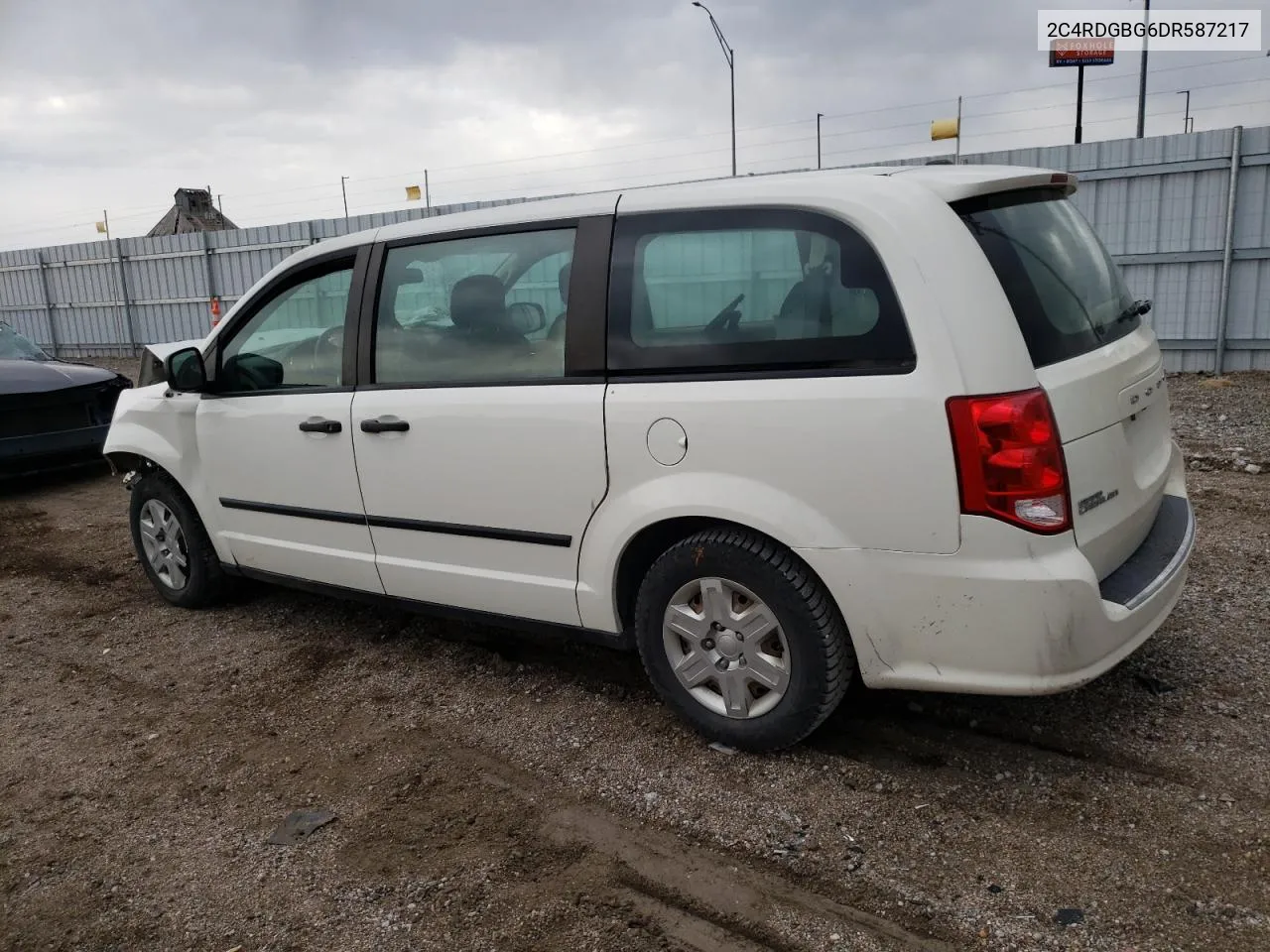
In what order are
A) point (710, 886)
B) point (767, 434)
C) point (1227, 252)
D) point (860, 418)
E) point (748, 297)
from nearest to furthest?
point (710, 886), point (860, 418), point (767, 434), point (748, 297), point (1227, 252)

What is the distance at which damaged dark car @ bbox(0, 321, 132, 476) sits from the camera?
7.71 metres

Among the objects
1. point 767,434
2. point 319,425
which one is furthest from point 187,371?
point 767,434

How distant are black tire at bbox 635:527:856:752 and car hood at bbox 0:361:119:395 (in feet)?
21.9

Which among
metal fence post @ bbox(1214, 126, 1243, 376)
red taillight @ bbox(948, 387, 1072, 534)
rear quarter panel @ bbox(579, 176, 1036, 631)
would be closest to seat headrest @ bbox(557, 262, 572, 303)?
rear quarter panel @ bbox(579, 176, 1036, 631)

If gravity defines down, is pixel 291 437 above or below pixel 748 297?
below

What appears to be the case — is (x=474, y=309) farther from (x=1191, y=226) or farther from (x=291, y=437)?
(x=1191, y=226)

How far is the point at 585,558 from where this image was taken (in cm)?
337

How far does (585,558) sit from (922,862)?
1.40 metres

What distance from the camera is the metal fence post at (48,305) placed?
22.0 m

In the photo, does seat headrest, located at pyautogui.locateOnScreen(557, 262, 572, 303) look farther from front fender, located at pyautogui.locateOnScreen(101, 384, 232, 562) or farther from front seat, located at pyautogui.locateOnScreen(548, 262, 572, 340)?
front fender, located at pyautogui.locateOnScreen(101, 384, 232, 562)

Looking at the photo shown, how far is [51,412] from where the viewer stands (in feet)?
26.1

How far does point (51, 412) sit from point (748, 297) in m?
7.05

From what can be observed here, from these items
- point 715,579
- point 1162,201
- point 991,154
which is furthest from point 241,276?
point 715,579

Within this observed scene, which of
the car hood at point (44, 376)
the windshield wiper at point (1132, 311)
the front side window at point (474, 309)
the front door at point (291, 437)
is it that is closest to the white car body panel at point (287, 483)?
the front door at point (291, 437)
